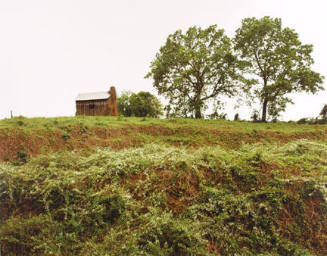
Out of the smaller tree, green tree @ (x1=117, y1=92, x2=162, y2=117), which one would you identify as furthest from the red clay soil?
green tree @ (x1=117, y1=92, x2=162, y2=117)

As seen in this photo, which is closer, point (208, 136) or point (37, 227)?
point (37, 227)

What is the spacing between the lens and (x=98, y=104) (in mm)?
20375

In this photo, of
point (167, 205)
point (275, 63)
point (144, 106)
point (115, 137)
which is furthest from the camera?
point (144, 106)

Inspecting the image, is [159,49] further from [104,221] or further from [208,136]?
[104,221]

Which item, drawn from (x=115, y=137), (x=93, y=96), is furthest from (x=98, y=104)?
(x=115, y=137)

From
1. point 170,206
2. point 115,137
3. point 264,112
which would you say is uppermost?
point 264,112

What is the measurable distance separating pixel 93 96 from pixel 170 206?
19.5m

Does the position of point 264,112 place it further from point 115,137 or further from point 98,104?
point 98,104

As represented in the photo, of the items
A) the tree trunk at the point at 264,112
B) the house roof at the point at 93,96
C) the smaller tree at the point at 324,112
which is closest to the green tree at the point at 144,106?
the house roof at the point at 93,96

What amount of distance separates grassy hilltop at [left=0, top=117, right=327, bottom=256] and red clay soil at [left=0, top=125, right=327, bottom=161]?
5.29 metres

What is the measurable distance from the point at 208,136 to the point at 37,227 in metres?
10.9

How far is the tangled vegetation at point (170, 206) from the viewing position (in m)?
3.01

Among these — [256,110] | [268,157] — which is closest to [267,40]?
[256,110]

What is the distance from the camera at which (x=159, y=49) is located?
68.3 ft
